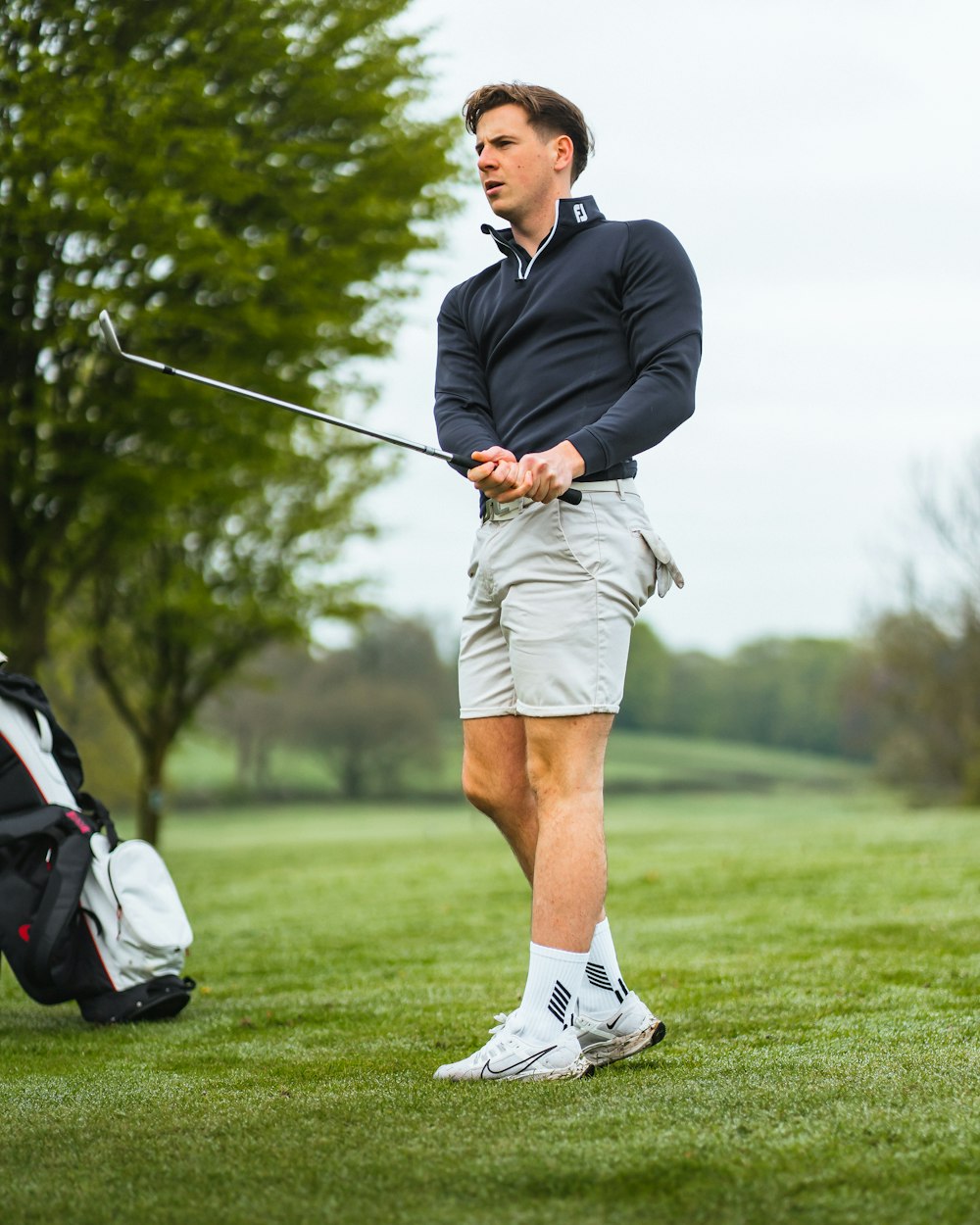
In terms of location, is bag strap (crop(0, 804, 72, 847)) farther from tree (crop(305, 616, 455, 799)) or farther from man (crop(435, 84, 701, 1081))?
tree (crop(305, 616, 455, 799))

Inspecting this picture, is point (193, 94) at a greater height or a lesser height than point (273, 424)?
greater

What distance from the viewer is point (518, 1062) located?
10.2ft

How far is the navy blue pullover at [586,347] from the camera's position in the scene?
3.41 metres

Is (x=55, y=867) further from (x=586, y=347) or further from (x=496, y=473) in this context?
(x=586, y=347)

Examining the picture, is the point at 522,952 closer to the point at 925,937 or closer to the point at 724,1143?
the point at 925,937

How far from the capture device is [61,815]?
173 inches

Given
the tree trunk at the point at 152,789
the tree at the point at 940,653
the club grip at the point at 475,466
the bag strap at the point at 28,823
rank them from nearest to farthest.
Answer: the club grip at the point at 475,466 < the bag strap at the point at 28,823 < the tree trunk at the point at 152,789 < the tree at the point at 940,653

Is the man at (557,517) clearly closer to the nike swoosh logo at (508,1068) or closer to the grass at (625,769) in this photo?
the nike swoosh logo at (508,1068)

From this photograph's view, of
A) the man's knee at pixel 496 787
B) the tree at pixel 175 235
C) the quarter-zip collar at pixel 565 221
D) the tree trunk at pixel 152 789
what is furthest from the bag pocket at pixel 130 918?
the tree trunk at pixel 152 789

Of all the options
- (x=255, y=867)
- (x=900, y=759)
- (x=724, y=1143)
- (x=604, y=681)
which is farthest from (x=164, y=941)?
(x=900, y=759)

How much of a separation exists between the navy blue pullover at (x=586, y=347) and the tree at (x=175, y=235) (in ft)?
25.7

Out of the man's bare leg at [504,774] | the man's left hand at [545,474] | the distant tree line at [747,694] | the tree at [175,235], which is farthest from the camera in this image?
the distant tree line at [747,694]

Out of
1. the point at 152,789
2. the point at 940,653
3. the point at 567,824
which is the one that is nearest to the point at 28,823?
the point at 567,824

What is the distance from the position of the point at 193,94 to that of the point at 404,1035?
30.0 ft
